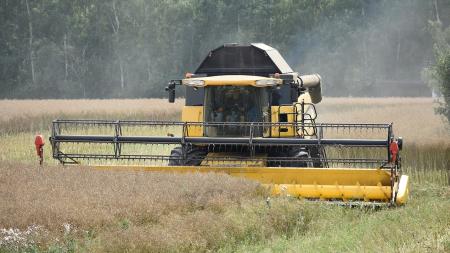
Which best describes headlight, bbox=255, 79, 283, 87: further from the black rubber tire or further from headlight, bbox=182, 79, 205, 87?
the black rubber tire

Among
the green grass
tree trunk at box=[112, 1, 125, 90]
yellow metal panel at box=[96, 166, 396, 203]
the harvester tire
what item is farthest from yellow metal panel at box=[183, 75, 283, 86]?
tree trunk at box=[112, 1, 125, 90]

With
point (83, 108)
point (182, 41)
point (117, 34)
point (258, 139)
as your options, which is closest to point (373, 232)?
point (258, 139)

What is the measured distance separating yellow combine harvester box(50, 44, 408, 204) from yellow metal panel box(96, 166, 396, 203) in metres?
0.01

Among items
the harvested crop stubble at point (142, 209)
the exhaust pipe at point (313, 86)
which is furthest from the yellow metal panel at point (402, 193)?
the exhaust pipe at point (313, 86)

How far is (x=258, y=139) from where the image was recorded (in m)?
15.4

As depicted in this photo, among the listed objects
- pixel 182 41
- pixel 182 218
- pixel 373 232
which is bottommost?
pixel 373 232

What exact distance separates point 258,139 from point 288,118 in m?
1.69

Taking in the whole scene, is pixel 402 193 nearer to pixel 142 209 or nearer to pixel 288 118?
pixel 288 118

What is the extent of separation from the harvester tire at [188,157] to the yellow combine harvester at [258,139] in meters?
0.02

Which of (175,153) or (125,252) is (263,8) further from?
(125,252)

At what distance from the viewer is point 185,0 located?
215 feet

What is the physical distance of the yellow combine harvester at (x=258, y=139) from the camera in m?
14.5

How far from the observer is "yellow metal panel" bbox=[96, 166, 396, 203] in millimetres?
14289

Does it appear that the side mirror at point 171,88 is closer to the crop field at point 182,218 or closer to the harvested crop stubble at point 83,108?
the crop field at point 182,218
